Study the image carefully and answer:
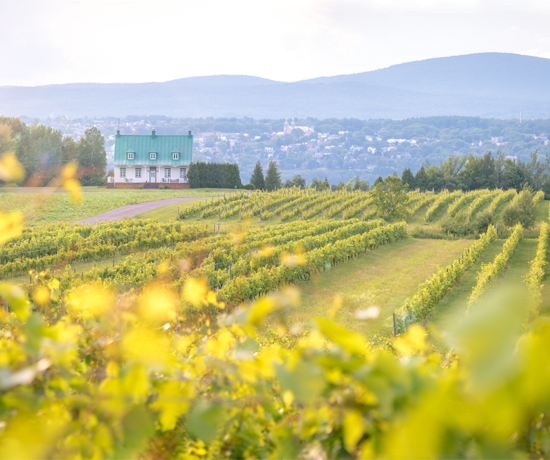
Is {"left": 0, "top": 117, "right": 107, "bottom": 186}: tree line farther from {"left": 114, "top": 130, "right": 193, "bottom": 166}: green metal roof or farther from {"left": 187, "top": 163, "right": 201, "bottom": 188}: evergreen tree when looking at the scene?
{"left": 187, "top": 163, "right": 201, "bottom": 188}: evergreen tree

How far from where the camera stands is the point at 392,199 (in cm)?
2886

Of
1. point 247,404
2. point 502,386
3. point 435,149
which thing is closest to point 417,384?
point 502,386

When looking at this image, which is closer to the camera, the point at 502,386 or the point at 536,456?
the point at 502,386

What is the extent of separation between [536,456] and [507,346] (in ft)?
2.23

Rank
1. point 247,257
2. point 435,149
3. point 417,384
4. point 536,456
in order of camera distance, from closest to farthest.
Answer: point 417,384 → point 536,456 → point 247,257 → point 435,149

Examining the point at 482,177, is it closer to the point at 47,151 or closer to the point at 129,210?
the point at 129,210

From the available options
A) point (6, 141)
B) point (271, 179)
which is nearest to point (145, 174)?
point (6, 141)

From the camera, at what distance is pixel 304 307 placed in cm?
1387

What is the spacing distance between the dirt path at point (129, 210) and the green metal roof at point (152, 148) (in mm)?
14137

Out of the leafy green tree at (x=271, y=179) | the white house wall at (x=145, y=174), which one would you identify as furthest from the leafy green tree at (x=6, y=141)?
the leafy green tree at (x=271, y=179)

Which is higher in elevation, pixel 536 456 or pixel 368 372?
pixel 368 372

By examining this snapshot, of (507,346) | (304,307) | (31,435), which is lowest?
(304,307)

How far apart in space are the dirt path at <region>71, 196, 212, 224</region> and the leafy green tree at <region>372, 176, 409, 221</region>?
17.5 metres

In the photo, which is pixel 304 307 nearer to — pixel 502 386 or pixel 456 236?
pixel 502 386
